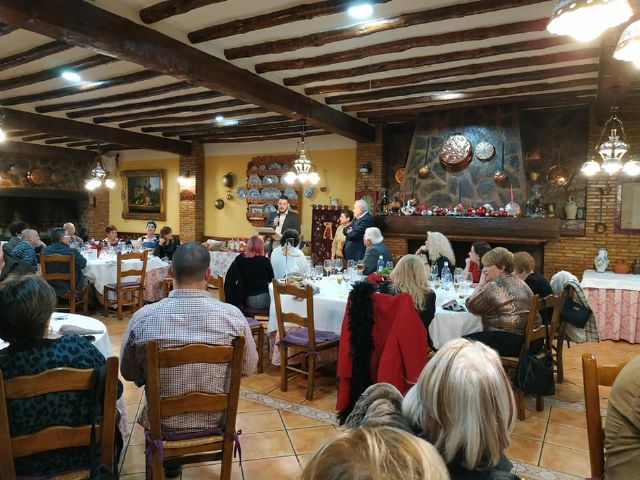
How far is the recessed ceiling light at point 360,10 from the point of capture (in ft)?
12.8

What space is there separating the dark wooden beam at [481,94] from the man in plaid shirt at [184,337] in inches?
225

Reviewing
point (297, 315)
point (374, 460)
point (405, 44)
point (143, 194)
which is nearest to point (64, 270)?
point (297, 315)

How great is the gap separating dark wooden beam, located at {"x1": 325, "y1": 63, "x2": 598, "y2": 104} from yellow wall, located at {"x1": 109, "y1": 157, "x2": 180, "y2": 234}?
642cm

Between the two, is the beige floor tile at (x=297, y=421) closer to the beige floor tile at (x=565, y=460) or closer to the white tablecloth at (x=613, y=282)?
the beige floor tile at (x=565, y=460)

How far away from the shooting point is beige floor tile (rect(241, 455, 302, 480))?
108 inches

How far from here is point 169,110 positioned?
819 cm

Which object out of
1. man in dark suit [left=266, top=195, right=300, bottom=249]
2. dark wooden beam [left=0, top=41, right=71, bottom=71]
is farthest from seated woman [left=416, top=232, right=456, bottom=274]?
dark wooden beam [left=0, top=41, right=71, bottom=71]

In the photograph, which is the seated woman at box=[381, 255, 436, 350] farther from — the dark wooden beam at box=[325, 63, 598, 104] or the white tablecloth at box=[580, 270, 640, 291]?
the dark wooden beam at box=[325, 63, 598, 104]

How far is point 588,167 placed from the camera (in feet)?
21.5

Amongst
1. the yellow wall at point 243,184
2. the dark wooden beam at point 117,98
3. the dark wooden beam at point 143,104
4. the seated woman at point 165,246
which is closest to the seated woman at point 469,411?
the dark wooden beam at point 117,98

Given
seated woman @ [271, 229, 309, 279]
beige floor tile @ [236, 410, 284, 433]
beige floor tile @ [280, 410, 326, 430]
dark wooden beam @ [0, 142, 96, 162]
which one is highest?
dark wooden beam @ [0, 142, 96, 162]

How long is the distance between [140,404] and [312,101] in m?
5.06

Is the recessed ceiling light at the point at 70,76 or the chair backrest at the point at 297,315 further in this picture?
the recessed ceiling light at the point at 70,76

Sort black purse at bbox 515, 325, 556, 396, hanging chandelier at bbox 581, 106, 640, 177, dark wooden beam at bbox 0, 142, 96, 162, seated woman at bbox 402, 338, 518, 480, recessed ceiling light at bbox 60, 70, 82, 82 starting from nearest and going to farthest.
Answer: seated woman at bbox 402, 338, 518, 480
black purse at bbox 515, 325, 556, 396
hanging chandelier at bbox 581, 106, 640, 177
recessed ceiling light at bbox 60, 70, 82, 82
dark wooden beam at bbox 0, 142, 96, 162
